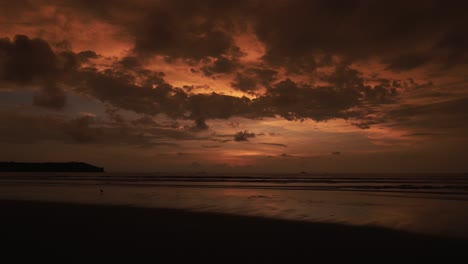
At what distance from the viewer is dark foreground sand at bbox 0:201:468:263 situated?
30.3ft

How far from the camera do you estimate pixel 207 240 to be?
11133 mm

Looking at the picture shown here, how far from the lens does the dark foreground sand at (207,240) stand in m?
9.23

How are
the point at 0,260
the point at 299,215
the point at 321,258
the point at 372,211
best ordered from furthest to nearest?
the point at 372,211 < the point at 299,215 < the point at 321,258 < the point at 0,260

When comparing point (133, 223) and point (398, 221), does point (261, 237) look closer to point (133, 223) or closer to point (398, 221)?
point (133, 223)

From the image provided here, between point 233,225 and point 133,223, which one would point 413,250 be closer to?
point 233,225

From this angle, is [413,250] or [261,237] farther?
[261,237]

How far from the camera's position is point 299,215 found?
17.6 meters

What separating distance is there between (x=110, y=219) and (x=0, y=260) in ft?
24.1

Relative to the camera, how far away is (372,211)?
63.3 feet

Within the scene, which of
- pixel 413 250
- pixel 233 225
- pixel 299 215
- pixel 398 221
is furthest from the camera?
pixel 299 215

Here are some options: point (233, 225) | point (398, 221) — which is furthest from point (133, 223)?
point (398, 221)

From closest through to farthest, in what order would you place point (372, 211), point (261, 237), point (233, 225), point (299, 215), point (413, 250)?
1. point (413, 250)
2. point (261, 237)
3. point (233, 225)
4. point (299, 215)
5. point (372, 211)

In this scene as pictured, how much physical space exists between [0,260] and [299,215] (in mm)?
13409

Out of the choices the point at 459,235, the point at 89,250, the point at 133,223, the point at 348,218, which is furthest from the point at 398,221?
the point at 89,250
